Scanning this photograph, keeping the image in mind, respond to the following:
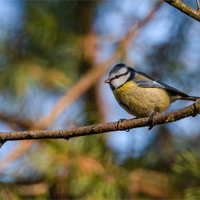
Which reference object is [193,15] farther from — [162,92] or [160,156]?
[160,156]

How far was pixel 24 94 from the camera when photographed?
1.72 metres

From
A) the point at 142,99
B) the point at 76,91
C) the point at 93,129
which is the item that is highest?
the point at 76,91

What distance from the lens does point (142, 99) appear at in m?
1.45

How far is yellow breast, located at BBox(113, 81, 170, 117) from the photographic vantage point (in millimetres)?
1450

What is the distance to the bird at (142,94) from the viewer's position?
57.3 inches

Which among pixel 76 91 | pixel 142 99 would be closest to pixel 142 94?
pixel 142 99

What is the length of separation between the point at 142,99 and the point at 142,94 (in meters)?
0.03

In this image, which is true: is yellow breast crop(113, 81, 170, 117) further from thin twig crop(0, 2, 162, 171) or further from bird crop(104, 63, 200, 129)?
thin twig crop(0, 2, 162, 171)

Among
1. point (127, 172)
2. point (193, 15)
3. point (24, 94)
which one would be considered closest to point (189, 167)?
point (127, 172)

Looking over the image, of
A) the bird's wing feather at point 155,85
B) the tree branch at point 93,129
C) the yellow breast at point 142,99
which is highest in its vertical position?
the bird's wing feather at point 155,85

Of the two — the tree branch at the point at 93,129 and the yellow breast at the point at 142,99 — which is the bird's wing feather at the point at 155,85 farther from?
the tree branch at the point at 93,129

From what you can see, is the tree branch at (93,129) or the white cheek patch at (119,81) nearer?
the tree branch at (93,129)

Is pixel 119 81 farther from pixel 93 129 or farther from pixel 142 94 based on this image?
pixel 93 129

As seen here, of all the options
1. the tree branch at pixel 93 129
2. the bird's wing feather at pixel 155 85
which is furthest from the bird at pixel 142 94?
the tree branch at pixel 93 129
